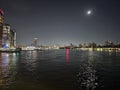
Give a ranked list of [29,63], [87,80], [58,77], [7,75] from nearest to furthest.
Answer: [87,80] < [58,77] < [7,75] < [29,63]

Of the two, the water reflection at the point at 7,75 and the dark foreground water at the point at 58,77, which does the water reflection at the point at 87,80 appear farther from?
the water reflection at the point at 7,75

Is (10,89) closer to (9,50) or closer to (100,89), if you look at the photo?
(100,89)

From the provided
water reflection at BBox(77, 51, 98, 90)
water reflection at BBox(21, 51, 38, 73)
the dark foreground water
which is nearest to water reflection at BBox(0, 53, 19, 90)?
the dark foreground water

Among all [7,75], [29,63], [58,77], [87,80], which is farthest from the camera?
[29,63]

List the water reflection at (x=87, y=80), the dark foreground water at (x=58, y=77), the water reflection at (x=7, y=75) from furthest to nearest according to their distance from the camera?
the water reflection at (x=7, y=75), the dark foreground water at (x=58, y=77), the water reflection at (x=87, y=80)

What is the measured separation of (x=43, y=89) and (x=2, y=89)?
5.43 metres

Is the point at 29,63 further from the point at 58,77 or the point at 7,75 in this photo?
the point at 58,77

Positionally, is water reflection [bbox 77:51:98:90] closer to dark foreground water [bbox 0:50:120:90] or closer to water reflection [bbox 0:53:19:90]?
dark foreground water [bbox 0:50:120:90]

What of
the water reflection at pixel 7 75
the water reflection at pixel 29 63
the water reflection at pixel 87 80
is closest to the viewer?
the water reflection at pixel 87 80

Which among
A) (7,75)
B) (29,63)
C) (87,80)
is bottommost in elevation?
(87,80)

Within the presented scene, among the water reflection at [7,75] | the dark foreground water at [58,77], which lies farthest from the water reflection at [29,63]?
the water reflection at [7,75]

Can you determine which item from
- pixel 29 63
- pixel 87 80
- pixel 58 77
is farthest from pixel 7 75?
pixel 29 63

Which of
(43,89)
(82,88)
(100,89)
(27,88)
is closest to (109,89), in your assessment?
(100,89)

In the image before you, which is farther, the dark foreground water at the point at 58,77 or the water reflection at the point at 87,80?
the dark foreground water at the point at 58,77
